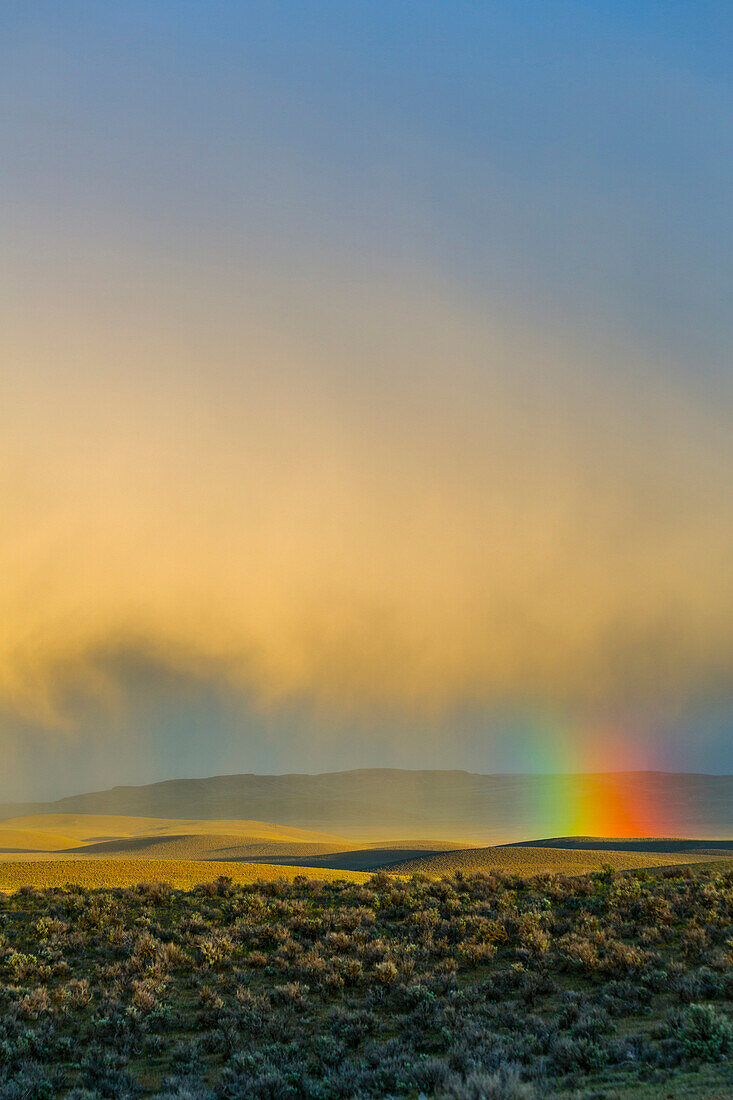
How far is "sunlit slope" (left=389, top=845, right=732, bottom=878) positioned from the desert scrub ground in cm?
1441

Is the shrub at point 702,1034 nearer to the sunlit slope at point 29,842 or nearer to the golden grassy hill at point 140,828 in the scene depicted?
the sunlit slope at point 29,842

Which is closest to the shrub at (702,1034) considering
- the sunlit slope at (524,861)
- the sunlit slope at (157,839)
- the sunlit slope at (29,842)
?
the sunlit slope at (524,861)

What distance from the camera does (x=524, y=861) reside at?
40562 mm

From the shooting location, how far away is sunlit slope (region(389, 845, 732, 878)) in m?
38.2

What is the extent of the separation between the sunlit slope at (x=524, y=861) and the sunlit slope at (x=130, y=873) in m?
5.43

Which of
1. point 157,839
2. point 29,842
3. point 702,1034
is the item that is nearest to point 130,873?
point 702,1034

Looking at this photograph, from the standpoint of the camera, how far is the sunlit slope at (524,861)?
3816 cm

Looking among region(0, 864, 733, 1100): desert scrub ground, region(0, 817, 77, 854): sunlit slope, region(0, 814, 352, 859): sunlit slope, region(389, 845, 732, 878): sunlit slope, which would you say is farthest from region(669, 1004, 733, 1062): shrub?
region(0, 817, 77, 854): sunlit slope

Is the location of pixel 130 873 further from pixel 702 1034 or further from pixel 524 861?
pixel 702 1034

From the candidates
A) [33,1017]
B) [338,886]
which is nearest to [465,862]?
[338,886]

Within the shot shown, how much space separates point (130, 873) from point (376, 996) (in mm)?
24990

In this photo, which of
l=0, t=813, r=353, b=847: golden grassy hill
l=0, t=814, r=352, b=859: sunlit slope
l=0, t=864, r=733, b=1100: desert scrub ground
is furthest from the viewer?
l=0, t=813, r=353, b=847: golden grassy hill

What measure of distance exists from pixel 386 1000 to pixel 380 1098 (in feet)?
15.1

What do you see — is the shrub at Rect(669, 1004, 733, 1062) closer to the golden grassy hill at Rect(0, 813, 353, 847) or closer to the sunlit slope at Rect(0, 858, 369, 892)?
the sunlit slope at Rect(0, 858, 369, 892)
